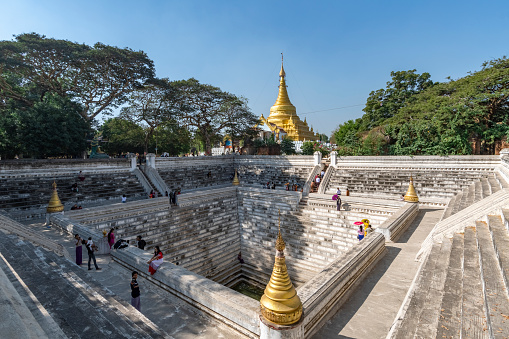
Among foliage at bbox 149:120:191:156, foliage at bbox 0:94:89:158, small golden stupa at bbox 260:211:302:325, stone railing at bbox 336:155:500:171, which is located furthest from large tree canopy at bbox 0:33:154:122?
small golden stupa at bbox 260:211:302:325

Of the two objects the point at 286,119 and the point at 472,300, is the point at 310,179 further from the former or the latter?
the point at 286,119

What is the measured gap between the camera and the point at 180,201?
53.2ft

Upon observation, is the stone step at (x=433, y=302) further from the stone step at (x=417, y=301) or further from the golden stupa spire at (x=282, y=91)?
the golden stupa spire at (x=282, y=91)

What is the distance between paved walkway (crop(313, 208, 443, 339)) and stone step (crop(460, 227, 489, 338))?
59.3 inches

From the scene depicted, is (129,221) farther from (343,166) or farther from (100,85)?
(100,85)

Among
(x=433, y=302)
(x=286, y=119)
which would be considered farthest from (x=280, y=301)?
(x=286, y=119)

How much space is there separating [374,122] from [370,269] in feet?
96.4

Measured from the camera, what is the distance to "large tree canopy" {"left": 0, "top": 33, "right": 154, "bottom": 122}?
21.5 metres

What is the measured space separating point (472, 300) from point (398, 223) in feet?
22.1

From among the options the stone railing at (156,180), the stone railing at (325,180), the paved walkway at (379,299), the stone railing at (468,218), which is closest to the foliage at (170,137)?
the stone railing at (156,180)

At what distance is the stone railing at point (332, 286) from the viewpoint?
4773 millimetres

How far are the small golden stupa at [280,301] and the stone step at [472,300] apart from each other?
2.37 meters

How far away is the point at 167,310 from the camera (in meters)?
5.68

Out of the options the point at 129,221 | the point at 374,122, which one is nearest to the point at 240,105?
the point at 374,122
